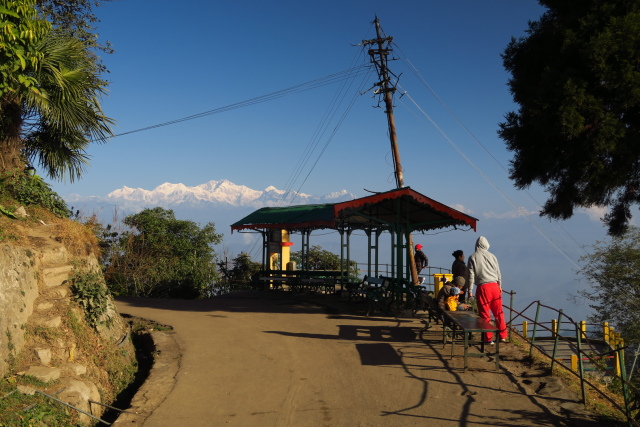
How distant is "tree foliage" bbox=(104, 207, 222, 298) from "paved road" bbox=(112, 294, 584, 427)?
893 cm

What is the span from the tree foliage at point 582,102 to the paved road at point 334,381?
4771 millimetres

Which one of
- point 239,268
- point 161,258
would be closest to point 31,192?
point 161,258

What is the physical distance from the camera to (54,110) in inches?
388

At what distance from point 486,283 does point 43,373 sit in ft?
22.4

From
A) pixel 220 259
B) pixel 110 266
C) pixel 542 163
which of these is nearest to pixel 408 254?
pixel 542 163

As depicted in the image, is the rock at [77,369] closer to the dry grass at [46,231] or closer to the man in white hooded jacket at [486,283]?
the dry grass at [46,231]

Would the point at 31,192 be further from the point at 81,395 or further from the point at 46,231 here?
the point at 81,395

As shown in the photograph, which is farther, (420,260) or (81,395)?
(420,260)

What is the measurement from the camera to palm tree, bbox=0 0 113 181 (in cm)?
957

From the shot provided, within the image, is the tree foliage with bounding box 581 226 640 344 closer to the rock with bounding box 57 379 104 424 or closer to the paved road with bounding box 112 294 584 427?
the paved road with bounding box 112 294 584 427

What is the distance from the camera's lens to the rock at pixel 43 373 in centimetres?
696

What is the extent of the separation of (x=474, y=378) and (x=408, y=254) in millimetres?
6292

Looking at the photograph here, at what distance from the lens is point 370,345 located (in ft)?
31.1

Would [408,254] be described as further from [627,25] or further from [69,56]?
[69,56]
